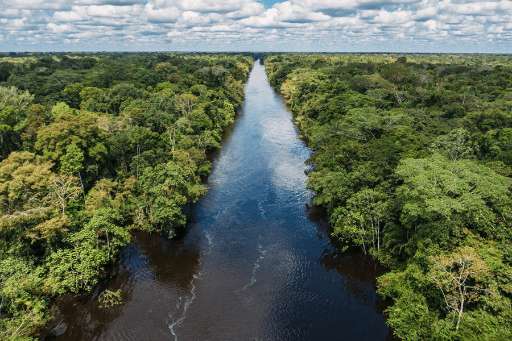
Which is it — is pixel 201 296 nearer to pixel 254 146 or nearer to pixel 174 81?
pixel 254 146

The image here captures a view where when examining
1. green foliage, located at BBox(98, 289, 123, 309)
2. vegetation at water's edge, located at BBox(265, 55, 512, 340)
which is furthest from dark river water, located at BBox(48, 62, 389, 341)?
vegetation at water's edge, located at BBox(265, 55, 512, 340)

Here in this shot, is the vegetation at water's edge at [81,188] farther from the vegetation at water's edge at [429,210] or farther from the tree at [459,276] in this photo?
the tree at [459,276]

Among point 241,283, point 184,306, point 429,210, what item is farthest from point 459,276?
point 184,306

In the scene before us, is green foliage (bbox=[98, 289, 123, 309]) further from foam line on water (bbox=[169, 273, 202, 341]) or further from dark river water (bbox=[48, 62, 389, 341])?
foam line on water (bbox=[169, 273, 202, 341])

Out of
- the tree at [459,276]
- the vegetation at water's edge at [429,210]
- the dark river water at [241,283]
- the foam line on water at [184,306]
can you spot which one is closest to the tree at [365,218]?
the vegetation at water's edge at [429,210]

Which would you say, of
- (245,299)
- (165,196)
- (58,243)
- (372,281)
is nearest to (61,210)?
(58,243)

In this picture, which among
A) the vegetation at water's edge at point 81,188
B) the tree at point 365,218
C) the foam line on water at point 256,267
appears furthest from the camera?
the tree at point 365,218
